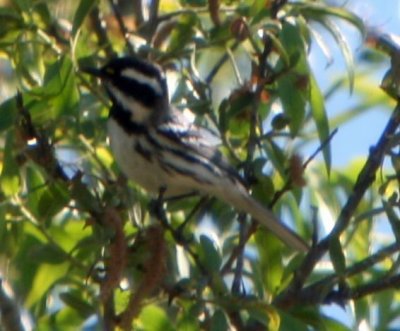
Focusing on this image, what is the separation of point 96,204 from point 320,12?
0.71 meters

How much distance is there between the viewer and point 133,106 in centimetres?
368

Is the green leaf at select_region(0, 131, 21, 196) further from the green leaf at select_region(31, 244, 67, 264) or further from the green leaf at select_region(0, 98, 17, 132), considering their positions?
the green leaf at select_region(31, 244, 67, 264)

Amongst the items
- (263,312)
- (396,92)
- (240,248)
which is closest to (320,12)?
(396,92)

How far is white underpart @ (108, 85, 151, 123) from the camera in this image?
3633 millimetres

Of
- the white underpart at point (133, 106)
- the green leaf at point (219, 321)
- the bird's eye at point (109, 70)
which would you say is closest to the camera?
the green leaf at point (219, 321)

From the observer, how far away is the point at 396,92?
9.61 ft

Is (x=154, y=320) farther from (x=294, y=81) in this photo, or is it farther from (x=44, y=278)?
(x=294, y=81)

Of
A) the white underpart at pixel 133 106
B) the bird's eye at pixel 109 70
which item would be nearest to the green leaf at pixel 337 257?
the bird's eye at pixel 109 70

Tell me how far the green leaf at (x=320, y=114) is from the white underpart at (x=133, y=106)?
695 millimetres

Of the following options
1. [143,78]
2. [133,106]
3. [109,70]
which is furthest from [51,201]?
[133,106]

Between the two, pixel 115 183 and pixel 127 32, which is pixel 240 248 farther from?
pixel 127 32

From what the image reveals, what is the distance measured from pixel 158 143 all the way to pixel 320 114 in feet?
2.25

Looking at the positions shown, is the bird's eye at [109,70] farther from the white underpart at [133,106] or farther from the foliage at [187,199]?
the white underpart at [133,106]

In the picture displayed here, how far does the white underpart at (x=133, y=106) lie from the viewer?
363 cm
